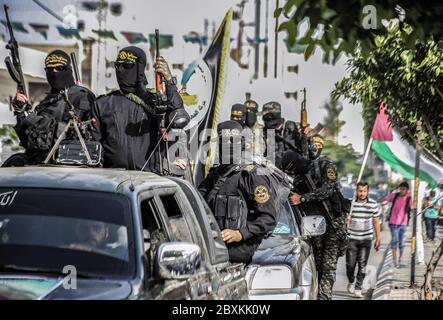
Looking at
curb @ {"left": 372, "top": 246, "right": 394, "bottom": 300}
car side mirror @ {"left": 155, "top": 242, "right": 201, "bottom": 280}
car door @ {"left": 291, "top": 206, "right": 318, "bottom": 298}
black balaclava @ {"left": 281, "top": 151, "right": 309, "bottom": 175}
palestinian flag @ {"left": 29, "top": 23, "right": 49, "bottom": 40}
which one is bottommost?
curb @ {"left": 372, "top": 246, "right": 394, "bottom": 300}

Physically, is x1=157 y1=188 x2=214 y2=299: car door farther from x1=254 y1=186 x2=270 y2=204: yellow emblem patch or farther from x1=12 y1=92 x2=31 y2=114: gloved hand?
x1=12 y1=92 x2=31 y2=114: gloved hand

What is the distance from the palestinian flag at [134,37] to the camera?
14379mm

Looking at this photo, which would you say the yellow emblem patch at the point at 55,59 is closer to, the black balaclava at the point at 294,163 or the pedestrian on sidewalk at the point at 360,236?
the black balaclava at the point at 294,163

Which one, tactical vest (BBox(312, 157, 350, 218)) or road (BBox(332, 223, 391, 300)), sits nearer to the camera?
tactical vest (BBox(312, 157, 350, 218))

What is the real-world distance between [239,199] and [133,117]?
106 centimetres

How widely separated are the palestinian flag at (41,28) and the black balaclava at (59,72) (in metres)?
6.30

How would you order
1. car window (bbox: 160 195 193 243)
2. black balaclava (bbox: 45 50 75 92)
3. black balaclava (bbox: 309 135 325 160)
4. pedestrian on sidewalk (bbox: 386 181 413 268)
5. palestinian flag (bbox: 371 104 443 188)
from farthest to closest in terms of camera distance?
pedestrian on sidewalk (bbox: 386 181 413 268), palestinian flag (bbox: 371 104 443 188), black balaclava (bbox: 309 135 325 160), black balaclava (bbox: 45 50 75 92), car window (bbox: 160 195 193 243)

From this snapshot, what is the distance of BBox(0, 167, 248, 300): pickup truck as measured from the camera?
15.8ft

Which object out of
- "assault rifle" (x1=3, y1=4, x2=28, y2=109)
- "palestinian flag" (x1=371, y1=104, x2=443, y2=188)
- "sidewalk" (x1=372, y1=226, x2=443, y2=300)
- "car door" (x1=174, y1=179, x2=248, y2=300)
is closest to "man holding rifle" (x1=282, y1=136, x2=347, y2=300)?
"sidewalk" (x1=372, y1=226, x2=443, y2=300)

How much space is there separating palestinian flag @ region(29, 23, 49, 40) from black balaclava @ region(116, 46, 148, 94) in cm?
650

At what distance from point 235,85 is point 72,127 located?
26.0ft

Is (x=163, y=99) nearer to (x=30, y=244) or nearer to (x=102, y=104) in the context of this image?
(x=102, y=104)

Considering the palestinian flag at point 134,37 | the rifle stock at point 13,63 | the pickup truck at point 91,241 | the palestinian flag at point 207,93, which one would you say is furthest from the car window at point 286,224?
the palestinian flag at point 134,37

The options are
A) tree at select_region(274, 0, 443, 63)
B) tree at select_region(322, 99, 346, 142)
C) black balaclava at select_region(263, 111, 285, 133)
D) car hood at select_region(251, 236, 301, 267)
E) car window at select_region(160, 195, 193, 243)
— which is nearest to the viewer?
tree at select_region(274, 0, 443, 63)
